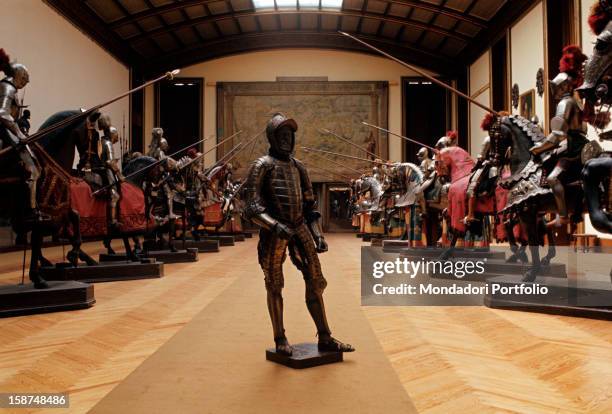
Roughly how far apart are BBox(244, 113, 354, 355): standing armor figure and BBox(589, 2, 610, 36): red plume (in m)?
2.32

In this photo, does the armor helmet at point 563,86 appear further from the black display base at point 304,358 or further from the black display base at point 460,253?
the black display base at point 304,358

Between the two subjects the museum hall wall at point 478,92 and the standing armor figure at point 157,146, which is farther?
the museum hall wall at point 478,92

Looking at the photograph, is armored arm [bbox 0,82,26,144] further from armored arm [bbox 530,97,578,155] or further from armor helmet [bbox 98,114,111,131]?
armored arm [bbox 530,97,578,155]

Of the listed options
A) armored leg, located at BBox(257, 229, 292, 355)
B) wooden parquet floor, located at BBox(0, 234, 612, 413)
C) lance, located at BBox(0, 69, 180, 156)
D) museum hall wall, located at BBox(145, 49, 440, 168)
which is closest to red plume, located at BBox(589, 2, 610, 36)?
wooden parquet floor, located at BBox(0, 234, 612, 413)

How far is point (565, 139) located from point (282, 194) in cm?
301

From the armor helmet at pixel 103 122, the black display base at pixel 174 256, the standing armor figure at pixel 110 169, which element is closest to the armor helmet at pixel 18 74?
the armor helmet at pixel 103 122

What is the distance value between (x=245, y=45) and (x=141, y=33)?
4.78m

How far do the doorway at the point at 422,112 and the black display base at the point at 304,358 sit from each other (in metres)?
21.3

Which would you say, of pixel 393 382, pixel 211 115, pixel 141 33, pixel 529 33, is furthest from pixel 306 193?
pixel 211 115

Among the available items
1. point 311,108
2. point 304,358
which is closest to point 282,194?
point 304,358

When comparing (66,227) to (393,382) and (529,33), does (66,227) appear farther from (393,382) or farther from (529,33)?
(529,33)

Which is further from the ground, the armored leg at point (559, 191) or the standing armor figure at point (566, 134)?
the standing armor figure at point (566, 134)

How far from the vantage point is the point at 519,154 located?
19.0 ft

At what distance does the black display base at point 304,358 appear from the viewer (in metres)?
3.39
